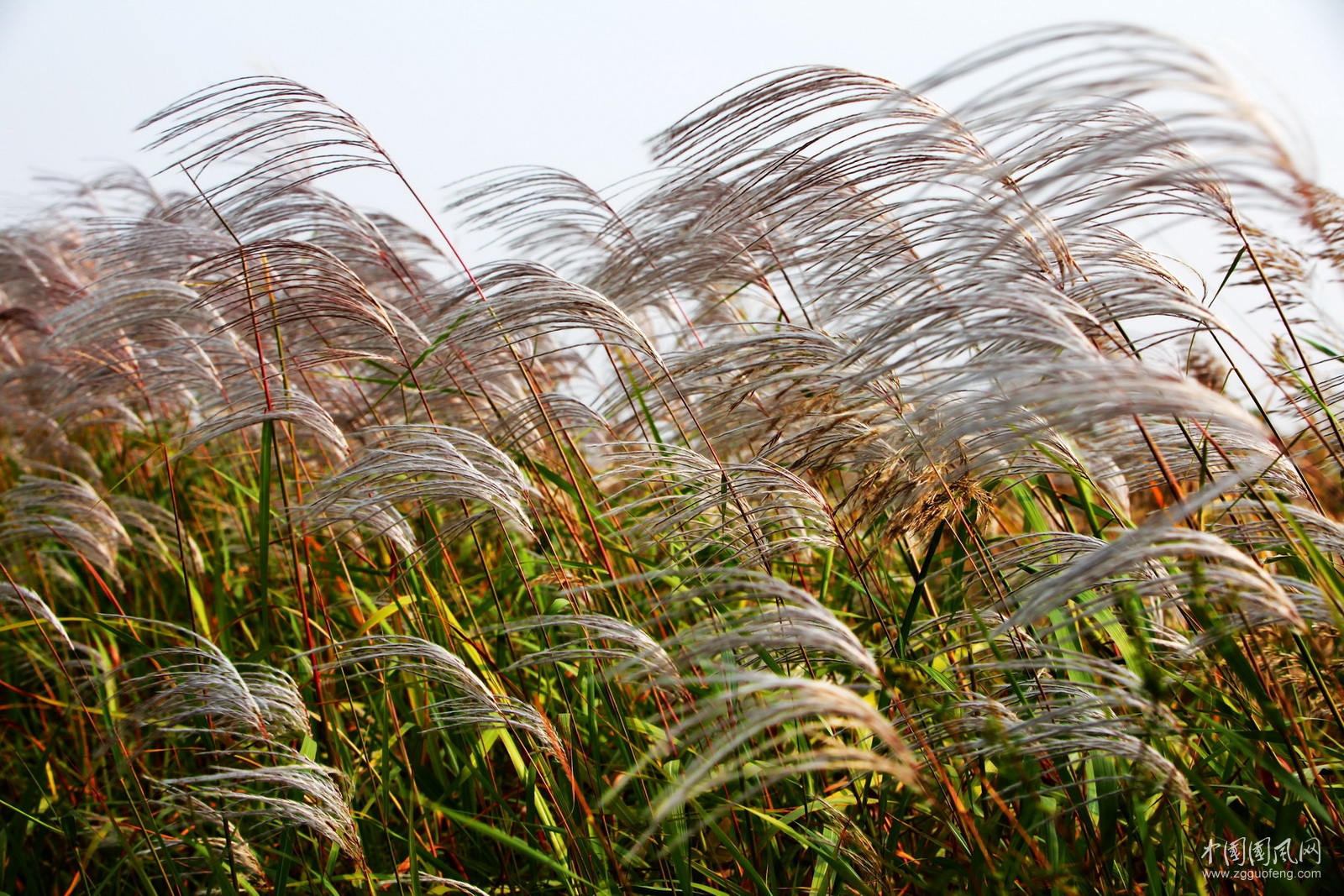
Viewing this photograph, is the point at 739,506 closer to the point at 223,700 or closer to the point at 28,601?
the point at 223,700

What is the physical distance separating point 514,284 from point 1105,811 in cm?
137

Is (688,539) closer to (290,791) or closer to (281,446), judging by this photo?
(290,791)

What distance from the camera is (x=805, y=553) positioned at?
7.84 feet

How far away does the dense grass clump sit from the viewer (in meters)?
Result: 1.22

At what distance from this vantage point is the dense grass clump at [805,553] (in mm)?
1222

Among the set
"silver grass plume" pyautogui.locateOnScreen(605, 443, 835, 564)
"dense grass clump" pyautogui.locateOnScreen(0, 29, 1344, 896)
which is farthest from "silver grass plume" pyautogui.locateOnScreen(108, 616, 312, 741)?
"silver grass plume" pyautogui.locateOnScreen(605, 443, 835, 564)

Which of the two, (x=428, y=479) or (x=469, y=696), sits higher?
(x=428, y=479)

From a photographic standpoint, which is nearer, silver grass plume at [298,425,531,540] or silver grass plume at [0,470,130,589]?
silver grass plume at [298,425,531,540]

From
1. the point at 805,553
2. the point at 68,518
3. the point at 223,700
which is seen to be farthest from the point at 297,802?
the point at 68,518

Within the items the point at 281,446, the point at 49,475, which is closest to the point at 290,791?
the point at 281,446

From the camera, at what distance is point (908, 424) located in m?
1.46

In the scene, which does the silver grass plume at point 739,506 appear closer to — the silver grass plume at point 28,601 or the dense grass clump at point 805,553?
the dense grass clump at point 805,553

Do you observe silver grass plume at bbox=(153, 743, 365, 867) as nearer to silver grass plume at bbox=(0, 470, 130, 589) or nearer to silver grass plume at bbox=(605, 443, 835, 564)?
silver grass plume at bbox=(605, 443, 835, 564)

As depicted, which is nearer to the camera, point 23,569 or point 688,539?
point 688,539
